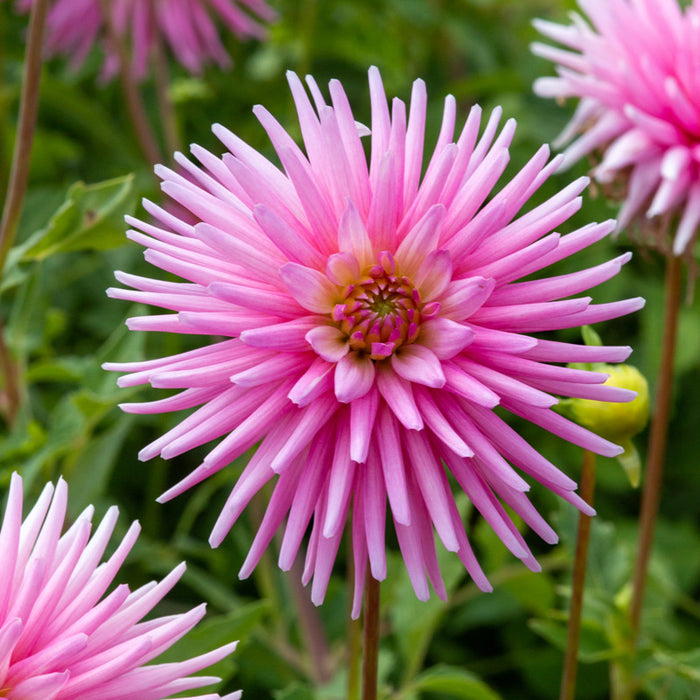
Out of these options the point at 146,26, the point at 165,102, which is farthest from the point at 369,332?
the point at 146,26

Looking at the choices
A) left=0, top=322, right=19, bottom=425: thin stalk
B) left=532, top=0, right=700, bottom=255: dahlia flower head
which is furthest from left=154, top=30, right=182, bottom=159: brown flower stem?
left=532, top=0, right=700, bottom=255: dahlia flower head

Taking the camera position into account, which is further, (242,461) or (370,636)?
(242,461)

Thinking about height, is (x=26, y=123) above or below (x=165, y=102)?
below

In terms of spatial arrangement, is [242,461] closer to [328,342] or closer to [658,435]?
[658,435]

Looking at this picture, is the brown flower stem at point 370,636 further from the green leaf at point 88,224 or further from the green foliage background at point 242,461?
the green leaf at point 88,224

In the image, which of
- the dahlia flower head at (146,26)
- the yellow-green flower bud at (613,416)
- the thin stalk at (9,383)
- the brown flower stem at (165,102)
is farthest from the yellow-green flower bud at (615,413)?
the dahlia flower head at (146,26)

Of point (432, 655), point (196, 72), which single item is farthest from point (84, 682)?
point (196, 72)
